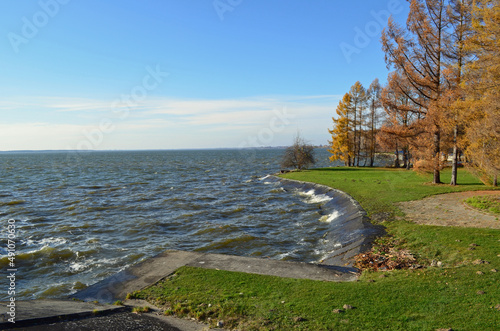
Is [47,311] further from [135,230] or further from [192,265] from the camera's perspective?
[135,230]

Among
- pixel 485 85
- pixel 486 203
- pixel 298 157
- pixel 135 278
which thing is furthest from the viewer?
pixel 298 157

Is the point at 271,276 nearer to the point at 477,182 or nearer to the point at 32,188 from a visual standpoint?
the point at 477,182

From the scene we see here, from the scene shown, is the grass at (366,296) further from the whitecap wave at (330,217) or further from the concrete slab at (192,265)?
the whitecap wave at (330,217)

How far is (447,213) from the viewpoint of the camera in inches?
615

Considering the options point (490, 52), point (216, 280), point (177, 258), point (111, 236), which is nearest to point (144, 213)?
point (111, 236)

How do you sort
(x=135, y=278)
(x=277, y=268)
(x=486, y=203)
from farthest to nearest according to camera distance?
(x=486, y=203)
(x=135, y=278)
(x=277, y=268)

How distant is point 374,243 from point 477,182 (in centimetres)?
1753

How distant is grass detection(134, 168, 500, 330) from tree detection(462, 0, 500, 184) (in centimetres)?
584

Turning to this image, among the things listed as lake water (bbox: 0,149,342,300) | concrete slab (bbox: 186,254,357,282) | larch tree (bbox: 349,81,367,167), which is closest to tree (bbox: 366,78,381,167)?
larch tree (bbox: 349,81,367,167)

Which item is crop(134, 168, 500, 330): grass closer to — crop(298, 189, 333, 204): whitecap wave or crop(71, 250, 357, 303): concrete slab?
crop(71, 250, 357, 303): concrete slab

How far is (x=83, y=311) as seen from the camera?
7402mm

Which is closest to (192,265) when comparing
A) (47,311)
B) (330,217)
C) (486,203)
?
(47,311)

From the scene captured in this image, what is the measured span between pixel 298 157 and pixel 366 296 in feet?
130

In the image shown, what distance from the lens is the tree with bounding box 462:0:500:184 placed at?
14.1 metres
